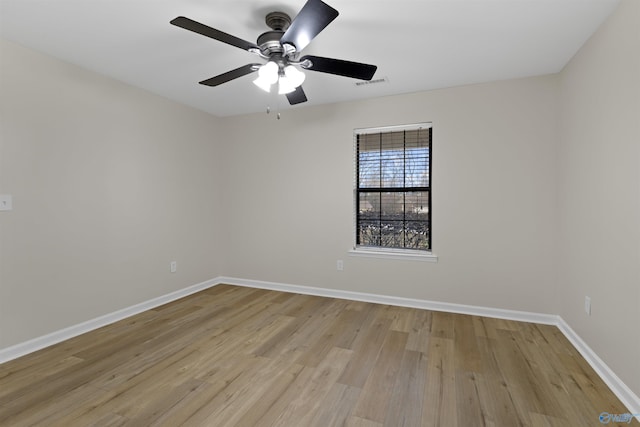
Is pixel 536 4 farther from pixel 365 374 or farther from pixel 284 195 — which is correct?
pixel 284 195

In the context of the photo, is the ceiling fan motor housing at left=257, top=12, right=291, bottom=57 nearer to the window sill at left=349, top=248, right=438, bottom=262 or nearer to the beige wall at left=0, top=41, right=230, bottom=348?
the beige wall at left=0, top=41, right=230, bottom=348

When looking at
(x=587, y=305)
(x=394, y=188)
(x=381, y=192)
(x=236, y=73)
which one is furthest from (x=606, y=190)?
(x=236, y=73)

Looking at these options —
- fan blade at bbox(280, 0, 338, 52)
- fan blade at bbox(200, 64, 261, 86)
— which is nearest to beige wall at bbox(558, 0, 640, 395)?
fan blade at bbox(280, 0, 338, 52)

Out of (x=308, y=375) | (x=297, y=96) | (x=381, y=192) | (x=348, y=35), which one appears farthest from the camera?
(x=381, y=192)

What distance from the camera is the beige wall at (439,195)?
2.95 m

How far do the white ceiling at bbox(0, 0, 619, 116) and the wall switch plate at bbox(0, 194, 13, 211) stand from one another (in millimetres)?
1185

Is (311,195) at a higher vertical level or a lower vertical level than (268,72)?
lower

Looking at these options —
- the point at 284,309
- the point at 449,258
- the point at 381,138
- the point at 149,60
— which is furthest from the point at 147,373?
the point at 381,138

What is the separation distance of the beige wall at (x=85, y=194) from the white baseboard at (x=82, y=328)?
5cm

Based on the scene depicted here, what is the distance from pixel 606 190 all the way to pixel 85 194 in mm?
4180

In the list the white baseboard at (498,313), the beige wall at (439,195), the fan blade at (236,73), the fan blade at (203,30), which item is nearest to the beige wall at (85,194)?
the beige wall at (439,195)

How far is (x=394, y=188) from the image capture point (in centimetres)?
360

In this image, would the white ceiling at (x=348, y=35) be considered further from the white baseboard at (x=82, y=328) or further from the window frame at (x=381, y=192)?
the white baseboard at (x=82, y=328)

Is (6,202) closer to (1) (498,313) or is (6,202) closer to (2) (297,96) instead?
(2) (297,96)
